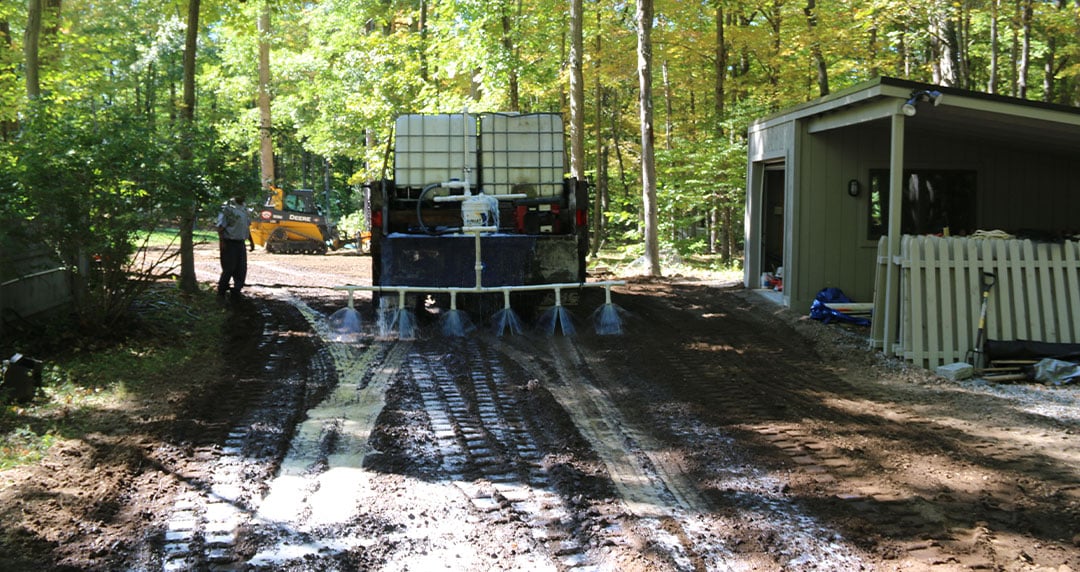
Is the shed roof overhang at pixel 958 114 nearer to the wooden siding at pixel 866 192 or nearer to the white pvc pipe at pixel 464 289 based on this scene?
the wooden siding at pixel 866 192

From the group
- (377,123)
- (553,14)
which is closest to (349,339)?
(553,14)

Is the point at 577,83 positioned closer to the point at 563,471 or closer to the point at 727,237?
the point at 727,237

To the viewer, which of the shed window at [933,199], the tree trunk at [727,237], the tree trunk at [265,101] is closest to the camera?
the shed window at [933,199]

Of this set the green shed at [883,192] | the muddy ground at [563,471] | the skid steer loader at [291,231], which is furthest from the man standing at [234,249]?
the skid steer loader at [291,231]

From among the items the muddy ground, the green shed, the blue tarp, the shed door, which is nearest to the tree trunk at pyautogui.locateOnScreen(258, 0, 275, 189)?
the shed door

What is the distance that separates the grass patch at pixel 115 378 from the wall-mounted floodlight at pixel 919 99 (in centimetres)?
740

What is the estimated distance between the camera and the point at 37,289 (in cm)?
954

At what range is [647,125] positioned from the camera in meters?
18.4

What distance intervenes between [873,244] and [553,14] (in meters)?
12.5

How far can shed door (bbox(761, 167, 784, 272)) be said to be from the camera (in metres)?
15.6

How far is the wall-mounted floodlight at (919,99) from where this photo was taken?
30.2 ft

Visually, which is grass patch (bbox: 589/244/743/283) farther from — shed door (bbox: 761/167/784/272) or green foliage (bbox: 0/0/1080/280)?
shed door (bbox: 761/167/784/272)

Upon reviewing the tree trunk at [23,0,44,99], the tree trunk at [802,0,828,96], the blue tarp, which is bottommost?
the blue tarp

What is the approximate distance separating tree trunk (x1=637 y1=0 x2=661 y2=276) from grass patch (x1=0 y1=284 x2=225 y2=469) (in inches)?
389
